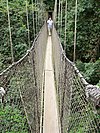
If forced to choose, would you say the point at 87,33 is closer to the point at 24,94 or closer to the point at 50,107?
the point at 50,107

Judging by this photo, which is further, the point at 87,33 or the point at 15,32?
the point at 15,32

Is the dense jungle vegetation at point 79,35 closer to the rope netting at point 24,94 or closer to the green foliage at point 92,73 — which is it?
the green foliage at point 92,73

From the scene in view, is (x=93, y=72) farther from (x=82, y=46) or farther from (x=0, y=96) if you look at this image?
(x=0, y=96)

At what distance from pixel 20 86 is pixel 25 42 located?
3447 mm

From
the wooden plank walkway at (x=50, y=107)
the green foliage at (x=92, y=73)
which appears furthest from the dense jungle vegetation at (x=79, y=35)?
the wooden plank walkway at (x=50, y=107)

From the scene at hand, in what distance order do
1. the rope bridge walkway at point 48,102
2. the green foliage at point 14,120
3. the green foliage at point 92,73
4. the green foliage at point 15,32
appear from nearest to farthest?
the rope bridge walkway at point 48,102, the green foliage at point 14,120, the green foliage at point 92,73, the green foliage at point 15,32

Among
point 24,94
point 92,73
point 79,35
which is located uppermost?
point 79,35

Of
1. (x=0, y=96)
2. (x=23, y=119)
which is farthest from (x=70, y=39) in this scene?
(x=0, y=96)

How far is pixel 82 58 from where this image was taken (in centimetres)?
537

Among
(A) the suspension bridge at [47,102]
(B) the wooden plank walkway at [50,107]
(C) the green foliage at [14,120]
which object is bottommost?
(C) the green foliage at [14,120]

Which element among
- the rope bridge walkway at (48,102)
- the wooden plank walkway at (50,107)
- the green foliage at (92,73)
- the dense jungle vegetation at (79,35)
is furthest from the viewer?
the dense jungle vegetation at (79,35)

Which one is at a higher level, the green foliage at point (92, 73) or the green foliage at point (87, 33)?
the green foliage at point (87, 33)

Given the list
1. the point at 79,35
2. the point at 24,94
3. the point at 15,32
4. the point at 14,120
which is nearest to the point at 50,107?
the point at 14,120

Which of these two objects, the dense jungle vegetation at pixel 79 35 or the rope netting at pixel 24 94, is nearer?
the rope netting at pixel 24 94
